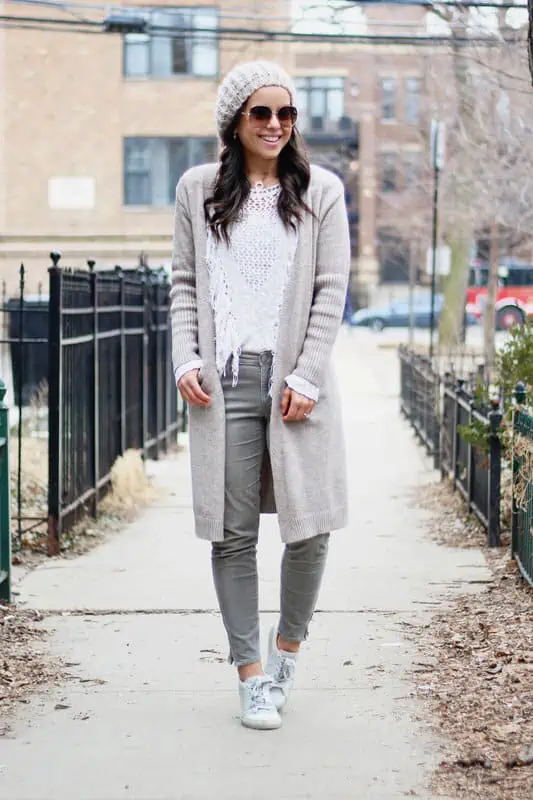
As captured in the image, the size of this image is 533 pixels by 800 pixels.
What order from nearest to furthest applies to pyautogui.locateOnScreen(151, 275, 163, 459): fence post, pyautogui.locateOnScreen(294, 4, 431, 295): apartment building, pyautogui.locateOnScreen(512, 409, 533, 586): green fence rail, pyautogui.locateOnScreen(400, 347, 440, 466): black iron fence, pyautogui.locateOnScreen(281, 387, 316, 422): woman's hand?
pyautogui.locateOnScreen(281, 387, 316, 422): woman's hand → pyautogui.locateOnScreen(512, 409, 533, 586): green fence rail → pyautogui.locateOnScreen(400, 347, 440, 466): black iron fence → pyautogui.locateOnScreen(151, 275, 163, 459): fence post → pyautogui.locateOnScreen(294, 4, 431, 295): apartment building

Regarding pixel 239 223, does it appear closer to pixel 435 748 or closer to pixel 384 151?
pixel 435 748

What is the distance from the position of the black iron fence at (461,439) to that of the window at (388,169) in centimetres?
3679

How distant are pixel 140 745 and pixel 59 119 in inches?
1361

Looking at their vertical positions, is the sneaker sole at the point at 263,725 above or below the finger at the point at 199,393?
below

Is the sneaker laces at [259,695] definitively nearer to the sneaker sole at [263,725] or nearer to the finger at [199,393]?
the sneaker sole at [263,725]

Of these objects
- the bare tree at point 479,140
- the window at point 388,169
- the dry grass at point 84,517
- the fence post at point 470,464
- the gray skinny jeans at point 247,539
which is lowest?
the dry grass at point 84,517

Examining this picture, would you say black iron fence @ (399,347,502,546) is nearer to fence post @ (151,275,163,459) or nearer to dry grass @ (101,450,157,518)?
dry grass @ (101,450,157,518)

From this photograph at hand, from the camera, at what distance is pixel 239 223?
4.51 m

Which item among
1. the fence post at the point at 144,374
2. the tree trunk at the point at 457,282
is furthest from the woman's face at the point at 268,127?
the tree trunk at the point at 457,282

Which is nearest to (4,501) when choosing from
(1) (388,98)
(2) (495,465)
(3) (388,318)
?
(2) (495,465)

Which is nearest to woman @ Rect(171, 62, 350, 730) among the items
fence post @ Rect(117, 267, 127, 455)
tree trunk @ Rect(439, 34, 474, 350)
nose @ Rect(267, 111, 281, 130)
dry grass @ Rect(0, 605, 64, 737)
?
nose @ Rect(267, 111, 281, 130)

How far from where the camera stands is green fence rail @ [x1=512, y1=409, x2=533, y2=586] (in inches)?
252

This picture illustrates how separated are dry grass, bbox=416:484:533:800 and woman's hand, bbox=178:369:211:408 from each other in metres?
1.34

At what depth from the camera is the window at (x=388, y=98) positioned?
195 ft
